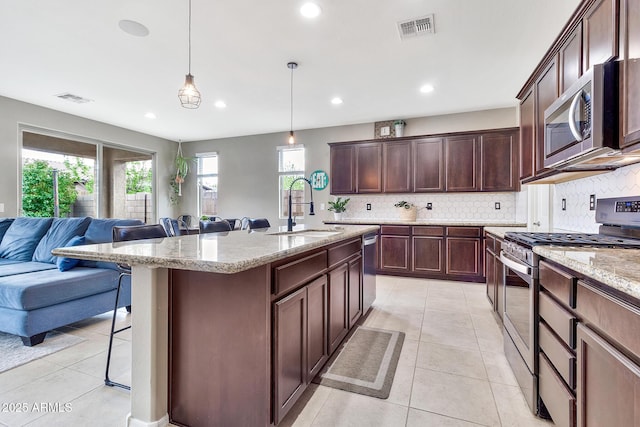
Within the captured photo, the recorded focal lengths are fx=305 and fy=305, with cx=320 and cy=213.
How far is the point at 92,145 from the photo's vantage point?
18.4 ft

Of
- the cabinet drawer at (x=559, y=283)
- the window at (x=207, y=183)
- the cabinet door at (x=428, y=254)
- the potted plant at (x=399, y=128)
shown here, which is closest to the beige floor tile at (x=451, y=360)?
the cabinet drawer at (x=559, y=283)

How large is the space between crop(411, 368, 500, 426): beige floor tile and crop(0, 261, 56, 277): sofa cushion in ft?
11.7

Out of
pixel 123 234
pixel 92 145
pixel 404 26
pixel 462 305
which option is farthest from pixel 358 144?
pixel 92 145

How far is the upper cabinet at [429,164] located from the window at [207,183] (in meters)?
2.96

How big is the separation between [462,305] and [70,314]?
12.8 feet

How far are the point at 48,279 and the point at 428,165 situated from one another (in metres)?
4.87

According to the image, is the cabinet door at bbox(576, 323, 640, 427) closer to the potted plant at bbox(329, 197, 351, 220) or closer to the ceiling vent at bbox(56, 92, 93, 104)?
the potted plant at bbox(329, 197, 351, 220)

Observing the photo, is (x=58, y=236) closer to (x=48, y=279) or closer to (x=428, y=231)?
(x=48, y=279)

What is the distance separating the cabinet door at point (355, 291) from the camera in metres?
2.58

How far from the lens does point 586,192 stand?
7.97 ft

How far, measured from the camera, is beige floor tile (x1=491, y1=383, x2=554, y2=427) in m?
1.58

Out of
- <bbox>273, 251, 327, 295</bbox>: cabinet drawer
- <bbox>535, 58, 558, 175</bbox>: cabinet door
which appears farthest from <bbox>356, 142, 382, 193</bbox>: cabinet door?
<bbox>273, 251, 327, 295</bbox>: cabinet drawer

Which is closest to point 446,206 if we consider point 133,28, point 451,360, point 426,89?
point 426,89

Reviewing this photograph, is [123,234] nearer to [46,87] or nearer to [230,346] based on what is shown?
[230,346]
